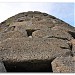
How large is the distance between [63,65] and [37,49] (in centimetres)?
121

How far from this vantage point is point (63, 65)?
749 cm

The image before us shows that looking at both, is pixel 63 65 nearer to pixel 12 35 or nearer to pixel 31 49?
pixel 31 49

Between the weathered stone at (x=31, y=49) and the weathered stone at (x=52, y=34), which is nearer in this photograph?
the weathered stone at (x=31, y=49)

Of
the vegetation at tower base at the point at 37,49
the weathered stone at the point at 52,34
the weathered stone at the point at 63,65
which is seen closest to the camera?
the weathered stone at the point at 63,65

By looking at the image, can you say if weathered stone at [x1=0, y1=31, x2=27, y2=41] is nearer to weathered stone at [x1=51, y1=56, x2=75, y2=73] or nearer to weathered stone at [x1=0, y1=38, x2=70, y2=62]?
weathered stone at [x1=0, y1=38, x2=70, y2=62]

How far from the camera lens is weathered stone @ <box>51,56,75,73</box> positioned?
7324 mm

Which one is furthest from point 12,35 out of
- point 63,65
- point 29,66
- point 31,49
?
point 63,65

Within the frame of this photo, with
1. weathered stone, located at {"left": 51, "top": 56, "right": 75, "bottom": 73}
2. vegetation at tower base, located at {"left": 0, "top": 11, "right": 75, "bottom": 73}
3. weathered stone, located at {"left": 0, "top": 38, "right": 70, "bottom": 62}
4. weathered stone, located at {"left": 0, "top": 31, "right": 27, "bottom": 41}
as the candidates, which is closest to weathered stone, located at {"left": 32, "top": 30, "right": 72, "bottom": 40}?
vegetation at tower base, located at {"left": 0, "top": 11, "right": 75, "bottom": 73}

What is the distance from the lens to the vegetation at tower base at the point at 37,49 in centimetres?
800

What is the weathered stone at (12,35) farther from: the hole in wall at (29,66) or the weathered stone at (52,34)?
the hole in wall at (29,66)

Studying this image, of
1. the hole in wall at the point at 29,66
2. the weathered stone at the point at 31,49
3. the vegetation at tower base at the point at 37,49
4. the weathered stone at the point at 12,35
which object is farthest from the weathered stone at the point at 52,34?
the hole in wall at the point at 29,66

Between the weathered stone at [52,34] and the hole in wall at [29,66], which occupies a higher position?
the weathered stone at [52,34]

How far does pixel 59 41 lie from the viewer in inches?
360

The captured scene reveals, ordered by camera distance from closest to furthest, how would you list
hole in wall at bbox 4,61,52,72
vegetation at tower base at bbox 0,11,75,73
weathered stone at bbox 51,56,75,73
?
weathered stone at bbox 51,56,75,73 → vegetation at tower base at bbox 0,11,75,73 → hole in wall at bbox 4,61,52,72
